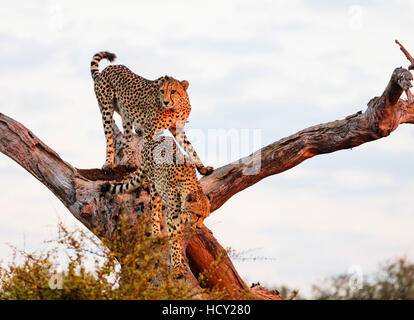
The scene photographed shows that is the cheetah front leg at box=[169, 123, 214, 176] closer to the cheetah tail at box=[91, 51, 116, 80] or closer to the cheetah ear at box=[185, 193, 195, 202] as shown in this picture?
the cheetah ear at box=[185, 193, 195, 202]

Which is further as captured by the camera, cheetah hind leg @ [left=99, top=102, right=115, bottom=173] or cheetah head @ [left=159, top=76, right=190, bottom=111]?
cheetah hind leg @ [left=99, top=102, right=115, bottom=173]

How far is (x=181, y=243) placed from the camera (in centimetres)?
786

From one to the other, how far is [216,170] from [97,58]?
3110mm

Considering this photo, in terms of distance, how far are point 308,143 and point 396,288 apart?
15.3 feet

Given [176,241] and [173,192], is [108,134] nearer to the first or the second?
[173,192]

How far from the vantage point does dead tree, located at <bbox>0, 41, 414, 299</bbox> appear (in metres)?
8.75

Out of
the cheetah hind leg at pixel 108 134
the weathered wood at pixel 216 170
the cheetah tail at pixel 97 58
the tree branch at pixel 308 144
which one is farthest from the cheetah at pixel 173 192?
the cheetah tail at pixel 97 58

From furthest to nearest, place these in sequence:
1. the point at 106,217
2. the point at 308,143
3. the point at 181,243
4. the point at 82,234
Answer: the point at 308,143
the point at 106,217
the point at 181,243
the point at 82,234

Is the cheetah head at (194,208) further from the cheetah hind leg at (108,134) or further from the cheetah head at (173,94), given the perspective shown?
the cheetah hind leg at (108,134)

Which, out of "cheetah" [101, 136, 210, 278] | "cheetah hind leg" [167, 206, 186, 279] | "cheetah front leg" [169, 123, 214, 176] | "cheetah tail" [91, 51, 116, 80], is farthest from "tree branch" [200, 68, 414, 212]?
"cheetah tail" [91, 51, 116, 80]

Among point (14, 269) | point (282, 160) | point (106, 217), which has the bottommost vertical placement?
point (14, 269)

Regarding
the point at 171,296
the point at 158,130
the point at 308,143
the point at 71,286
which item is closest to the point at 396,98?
the point at 308,143
